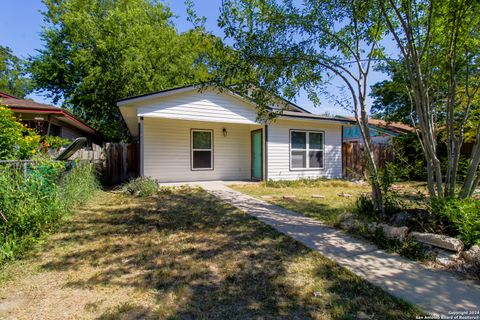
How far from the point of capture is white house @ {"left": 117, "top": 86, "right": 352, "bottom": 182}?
913 cm

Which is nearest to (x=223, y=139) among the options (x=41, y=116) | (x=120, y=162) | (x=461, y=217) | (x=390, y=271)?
(x=120, y=162)

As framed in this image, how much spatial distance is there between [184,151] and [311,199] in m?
5.59

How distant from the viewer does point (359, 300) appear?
2.29m

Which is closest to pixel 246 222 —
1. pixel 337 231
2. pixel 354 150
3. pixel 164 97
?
pixel 337 231

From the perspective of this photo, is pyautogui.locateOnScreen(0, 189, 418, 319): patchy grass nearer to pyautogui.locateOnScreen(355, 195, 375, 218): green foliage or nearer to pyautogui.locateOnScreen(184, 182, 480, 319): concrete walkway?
pyautogui.locateOnScreen(184, 182, 480, 319): concrete walkway

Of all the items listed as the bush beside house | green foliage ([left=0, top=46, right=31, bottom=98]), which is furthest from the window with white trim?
green foliage ([left=0, top=46, right=31, bottom=98])

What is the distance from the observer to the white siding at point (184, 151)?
9930 millimetres

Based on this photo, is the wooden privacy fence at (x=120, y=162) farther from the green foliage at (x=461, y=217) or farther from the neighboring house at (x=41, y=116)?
the green foliage at (x=461, y=217)

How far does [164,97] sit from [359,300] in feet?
26.8

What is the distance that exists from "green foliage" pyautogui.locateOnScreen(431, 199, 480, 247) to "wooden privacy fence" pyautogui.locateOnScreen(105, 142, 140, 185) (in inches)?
383

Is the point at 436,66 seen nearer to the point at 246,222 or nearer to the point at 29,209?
the point at 246,222

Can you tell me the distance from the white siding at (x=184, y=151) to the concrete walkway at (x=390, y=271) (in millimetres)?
6331

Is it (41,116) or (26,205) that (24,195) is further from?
(41,116)

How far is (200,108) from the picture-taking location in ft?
30.7
